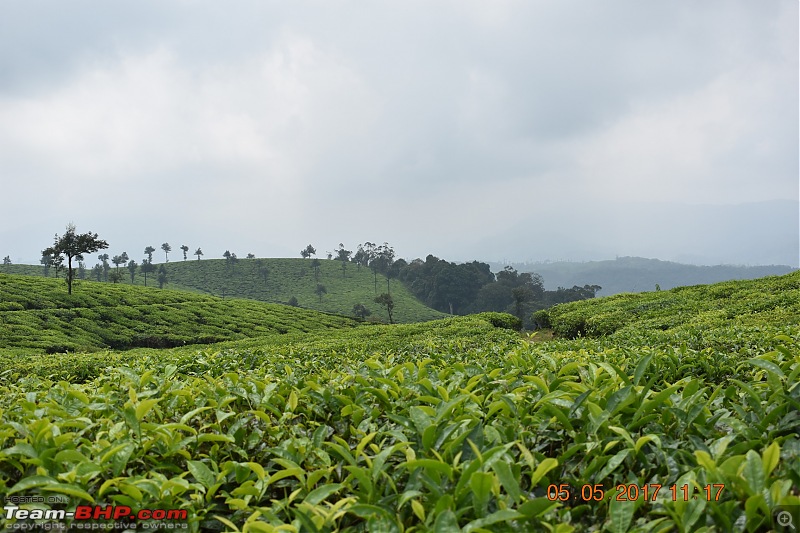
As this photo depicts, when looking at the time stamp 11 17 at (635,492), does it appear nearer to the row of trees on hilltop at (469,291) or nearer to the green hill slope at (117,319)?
the green hill slope at (117,319)

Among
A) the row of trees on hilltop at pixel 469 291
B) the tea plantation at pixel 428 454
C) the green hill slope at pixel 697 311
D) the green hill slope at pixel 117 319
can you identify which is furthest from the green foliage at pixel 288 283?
the tea plantation at pixel 428 454

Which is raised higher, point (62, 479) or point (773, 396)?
point (773, 396)

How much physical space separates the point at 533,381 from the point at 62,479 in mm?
2457

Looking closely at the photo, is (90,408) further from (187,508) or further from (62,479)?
(187,508)

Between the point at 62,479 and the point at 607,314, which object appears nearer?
the point at 62,479

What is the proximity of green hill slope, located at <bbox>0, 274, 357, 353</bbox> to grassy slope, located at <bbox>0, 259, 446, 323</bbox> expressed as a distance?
46.4 metres

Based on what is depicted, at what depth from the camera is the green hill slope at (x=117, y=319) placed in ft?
92.6

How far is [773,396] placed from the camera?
243cm

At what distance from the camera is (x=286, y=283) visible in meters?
105

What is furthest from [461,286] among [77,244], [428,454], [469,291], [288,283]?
[428,454]

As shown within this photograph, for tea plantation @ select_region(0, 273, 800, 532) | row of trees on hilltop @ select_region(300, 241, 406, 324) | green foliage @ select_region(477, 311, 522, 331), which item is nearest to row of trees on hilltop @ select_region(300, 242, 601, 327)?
row of trees on hilltop @ select_region(300, 241, 406, 324)

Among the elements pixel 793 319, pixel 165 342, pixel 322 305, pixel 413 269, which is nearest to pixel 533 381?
pixel 793 319

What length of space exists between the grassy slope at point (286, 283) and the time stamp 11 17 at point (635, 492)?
8498 centimetres

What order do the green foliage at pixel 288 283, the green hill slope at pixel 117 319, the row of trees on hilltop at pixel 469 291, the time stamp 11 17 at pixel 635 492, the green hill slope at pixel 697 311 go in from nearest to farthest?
the time stamp 11 17 at pixel 635 492, the green hill slope at pixel 697 311, the green hill slope at pixel 117 319, the green foliage at pixel 288 283, the row of trees on hilltop at pixel 469 291
